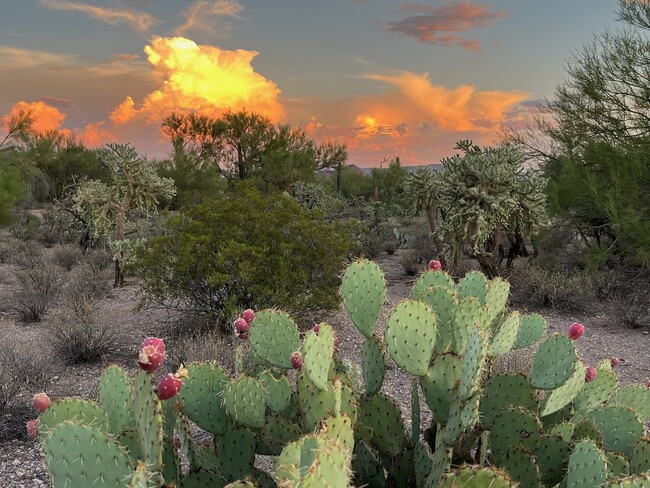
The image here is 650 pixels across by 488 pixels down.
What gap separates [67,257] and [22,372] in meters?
10.2

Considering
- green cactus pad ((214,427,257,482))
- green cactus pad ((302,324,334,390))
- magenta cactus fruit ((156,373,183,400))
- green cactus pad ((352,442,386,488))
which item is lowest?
green cactus pad ((352,442,386,488))

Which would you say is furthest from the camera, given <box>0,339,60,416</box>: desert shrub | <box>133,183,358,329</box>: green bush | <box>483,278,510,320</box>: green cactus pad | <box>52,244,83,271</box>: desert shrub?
<box>52,244,83,271</box>: desert shrub

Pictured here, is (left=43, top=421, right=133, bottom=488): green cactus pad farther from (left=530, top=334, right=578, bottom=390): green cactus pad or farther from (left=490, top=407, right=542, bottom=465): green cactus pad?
(left=530, top=334, right=578, bottom=390): green cactus pad

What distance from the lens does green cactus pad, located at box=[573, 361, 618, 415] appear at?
3.78 meters

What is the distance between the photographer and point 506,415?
3.18 m

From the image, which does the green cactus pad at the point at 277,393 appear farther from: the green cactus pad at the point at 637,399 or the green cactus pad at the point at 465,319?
the green cactus pad at the point at 637,399

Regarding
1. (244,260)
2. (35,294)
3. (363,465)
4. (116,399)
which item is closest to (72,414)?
(116,399)

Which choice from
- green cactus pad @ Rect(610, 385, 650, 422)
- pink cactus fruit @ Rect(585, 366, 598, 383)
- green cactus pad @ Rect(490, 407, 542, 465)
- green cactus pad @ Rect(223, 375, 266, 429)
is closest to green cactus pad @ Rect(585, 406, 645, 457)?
pink cactus fruit @ Rect(585, 366, 598, 383)

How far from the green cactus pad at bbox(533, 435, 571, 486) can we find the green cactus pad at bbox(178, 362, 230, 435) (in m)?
1.60

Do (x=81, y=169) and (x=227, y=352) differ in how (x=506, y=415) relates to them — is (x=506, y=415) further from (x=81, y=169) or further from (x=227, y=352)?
(x=81, y=169)

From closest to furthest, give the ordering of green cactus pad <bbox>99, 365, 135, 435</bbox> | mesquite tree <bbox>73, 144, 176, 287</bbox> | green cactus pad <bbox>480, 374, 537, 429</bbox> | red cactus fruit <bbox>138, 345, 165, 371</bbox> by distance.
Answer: red cactus fruit <bbox>138, 345, 165, 371</bbox> → green cactus pad <bbox>99, 365, 135, 435</bbox> → green cactus pad <bbox>480, 374, 537, 429</bbox> → mesquite tree <bbox>73, 144, 176, 287</bbox>

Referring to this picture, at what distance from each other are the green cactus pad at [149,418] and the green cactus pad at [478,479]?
3.43ft

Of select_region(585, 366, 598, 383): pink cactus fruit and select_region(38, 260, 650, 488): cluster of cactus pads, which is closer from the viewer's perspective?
select_region(38, 260, 650, 488): cluster of cactus pads

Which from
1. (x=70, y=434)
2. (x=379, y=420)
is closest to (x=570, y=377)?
(x=379, y=420)
